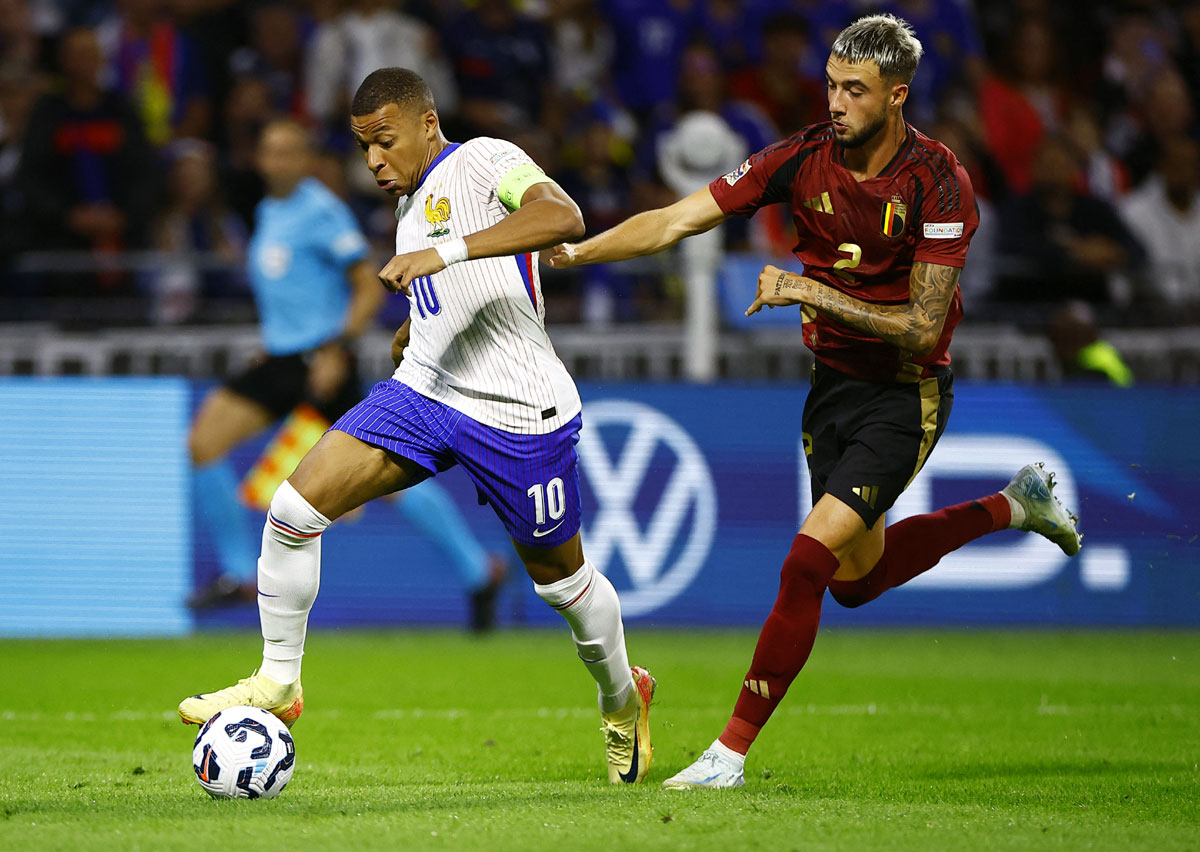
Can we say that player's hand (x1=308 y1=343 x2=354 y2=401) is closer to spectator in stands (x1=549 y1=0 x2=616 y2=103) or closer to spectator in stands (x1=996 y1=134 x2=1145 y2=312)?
spectator in stands (x1=549 y1=0 x2=616 y2=103)

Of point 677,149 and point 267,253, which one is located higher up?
point 677,149

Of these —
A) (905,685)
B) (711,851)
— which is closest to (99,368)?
(905,685)

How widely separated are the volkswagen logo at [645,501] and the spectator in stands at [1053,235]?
12.5ft

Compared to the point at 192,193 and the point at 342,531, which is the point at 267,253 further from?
the point at 192,193

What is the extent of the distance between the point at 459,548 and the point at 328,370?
4.73 feet

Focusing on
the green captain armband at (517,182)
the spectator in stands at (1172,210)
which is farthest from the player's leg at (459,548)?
the spectator in stands at (1172,210)

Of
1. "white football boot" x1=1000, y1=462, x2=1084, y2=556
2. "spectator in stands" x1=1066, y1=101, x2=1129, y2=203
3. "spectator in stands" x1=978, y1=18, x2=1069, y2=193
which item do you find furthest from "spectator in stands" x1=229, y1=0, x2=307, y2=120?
"white football boot" x1=1000, y1=462, x2=1084, y2=556

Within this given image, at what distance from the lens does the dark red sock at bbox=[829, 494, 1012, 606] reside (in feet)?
21.1

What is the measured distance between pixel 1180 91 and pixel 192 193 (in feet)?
30.3

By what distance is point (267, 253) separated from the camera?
10.8 meters

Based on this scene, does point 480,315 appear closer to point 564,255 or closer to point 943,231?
point 564,255

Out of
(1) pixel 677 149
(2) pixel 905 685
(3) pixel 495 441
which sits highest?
(1) pixel 677 149

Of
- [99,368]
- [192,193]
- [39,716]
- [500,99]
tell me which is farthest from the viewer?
[500,99]

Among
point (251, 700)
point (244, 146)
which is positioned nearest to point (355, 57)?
point (244, 146)
